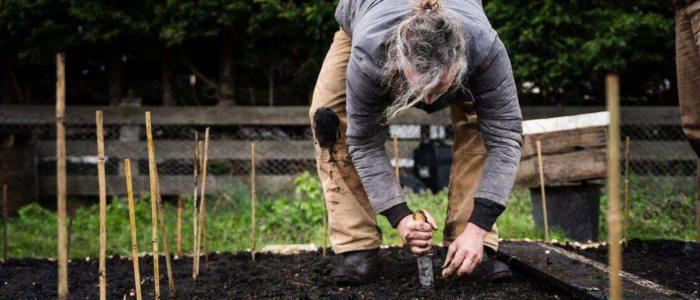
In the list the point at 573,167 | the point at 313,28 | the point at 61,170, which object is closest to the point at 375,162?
the point at 61,170

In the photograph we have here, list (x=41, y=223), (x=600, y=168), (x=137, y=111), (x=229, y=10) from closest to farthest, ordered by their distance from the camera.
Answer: (x=600, y=168)
(x=41, y=223)
(x=229, y=10)
(x=137, y=111)

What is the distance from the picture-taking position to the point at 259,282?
2326mm

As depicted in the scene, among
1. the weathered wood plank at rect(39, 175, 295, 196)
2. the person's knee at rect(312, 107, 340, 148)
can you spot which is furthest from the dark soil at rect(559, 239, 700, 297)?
the weathered wood plank at rect(39, 175, 295, 196)

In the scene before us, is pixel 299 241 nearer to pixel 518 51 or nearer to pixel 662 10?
pixel 518 51

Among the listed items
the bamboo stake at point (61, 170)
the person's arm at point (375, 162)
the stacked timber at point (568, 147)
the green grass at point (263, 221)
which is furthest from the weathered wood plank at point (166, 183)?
the bamboo stake at point (61, 170)

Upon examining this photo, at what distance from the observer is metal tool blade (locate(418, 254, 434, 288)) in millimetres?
2127

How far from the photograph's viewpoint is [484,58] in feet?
5.66

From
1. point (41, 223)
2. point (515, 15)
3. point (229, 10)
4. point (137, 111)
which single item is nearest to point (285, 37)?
point (229, 10)

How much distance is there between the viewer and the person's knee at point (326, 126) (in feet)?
7.43

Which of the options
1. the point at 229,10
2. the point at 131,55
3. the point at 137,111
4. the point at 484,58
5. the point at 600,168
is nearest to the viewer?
the point at 484,58

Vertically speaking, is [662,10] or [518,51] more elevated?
[662,10]

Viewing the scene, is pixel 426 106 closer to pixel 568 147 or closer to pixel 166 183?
pixel 568 147

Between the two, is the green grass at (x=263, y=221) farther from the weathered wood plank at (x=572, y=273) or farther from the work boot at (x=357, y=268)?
the work boot at (x=357, y=268)

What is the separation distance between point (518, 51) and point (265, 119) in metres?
2.18
